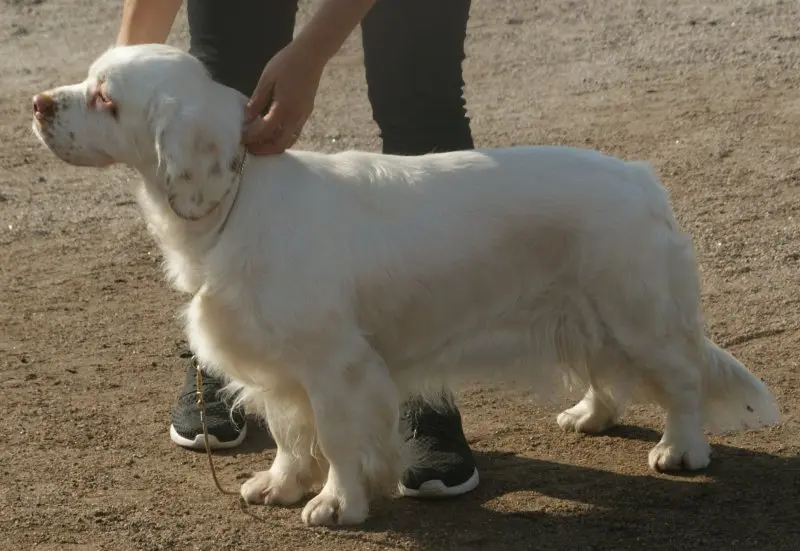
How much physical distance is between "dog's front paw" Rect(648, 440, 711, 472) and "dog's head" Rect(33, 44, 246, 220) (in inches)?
67.3

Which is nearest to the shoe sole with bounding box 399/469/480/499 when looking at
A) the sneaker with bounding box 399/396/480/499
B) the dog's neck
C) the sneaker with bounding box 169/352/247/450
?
the sneaker with bounding box 399/396/480/499

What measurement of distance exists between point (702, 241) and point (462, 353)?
2.63 metres

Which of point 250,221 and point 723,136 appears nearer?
point 250,221

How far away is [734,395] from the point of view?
454 centimetres

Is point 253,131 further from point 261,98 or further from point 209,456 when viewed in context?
point 209,456

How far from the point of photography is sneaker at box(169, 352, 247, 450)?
15.8 ft

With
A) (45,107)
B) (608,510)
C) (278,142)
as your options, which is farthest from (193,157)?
(608,510)

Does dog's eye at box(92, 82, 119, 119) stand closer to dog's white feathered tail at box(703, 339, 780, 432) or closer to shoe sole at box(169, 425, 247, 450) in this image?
shoe sole at box(169, 425, 247, 450)

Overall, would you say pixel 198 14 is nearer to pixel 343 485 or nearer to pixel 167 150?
pixel 167 150

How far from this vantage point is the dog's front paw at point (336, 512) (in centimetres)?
413

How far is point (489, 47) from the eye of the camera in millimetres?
10445

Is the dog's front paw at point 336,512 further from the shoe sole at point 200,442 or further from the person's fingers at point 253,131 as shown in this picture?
the person's fingers at point 253,131

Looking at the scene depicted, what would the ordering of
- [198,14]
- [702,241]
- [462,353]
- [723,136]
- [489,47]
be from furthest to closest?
1. [489,47]
2. [723,136]
3. [702,241]
4. [198,14]
5. [462,353]

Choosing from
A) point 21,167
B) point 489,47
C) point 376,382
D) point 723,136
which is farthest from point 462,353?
point 489,47
